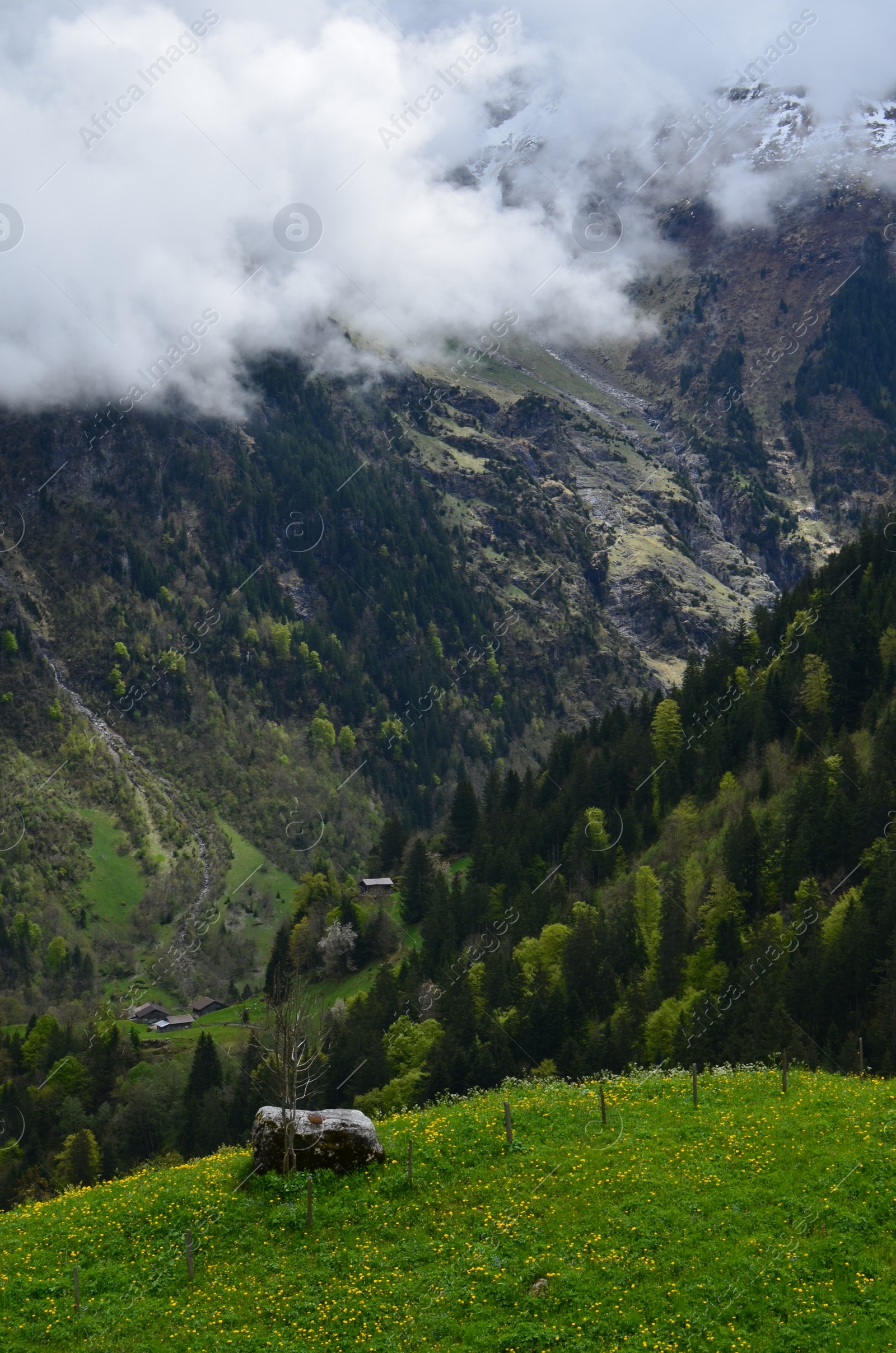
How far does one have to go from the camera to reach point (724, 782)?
138 meters

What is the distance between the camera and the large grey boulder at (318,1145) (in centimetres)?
4609

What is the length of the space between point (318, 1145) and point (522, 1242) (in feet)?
33.1

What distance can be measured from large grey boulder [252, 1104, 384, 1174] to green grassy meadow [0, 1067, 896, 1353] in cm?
75

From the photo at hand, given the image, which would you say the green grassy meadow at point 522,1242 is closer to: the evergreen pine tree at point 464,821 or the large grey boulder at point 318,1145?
the large grey boulder at point 318,1145

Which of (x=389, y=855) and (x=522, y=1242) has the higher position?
(x=522, y=1242)

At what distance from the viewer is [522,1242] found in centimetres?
4016

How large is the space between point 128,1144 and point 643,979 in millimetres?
74795

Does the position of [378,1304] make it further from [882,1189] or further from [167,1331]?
[882,1189]

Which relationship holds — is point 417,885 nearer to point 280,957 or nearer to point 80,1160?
point 280,957

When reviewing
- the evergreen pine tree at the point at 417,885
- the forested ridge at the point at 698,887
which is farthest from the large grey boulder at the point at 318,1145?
the evergreen pine tree at the point at 417,885

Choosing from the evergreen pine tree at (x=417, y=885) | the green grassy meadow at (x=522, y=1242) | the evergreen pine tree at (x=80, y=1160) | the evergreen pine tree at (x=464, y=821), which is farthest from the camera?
the evergreen pine tree at (x=464, y=821)

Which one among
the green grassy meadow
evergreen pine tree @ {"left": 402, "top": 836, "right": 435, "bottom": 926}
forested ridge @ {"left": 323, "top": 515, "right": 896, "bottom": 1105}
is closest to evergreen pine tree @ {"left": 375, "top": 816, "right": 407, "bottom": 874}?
evergreen pine tree @ {"left": 402, "top": 836, "right": 435, "bottom": 926}

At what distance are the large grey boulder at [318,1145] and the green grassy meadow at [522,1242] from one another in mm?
752

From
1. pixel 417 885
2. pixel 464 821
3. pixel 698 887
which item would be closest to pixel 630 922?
pixel 698 887
